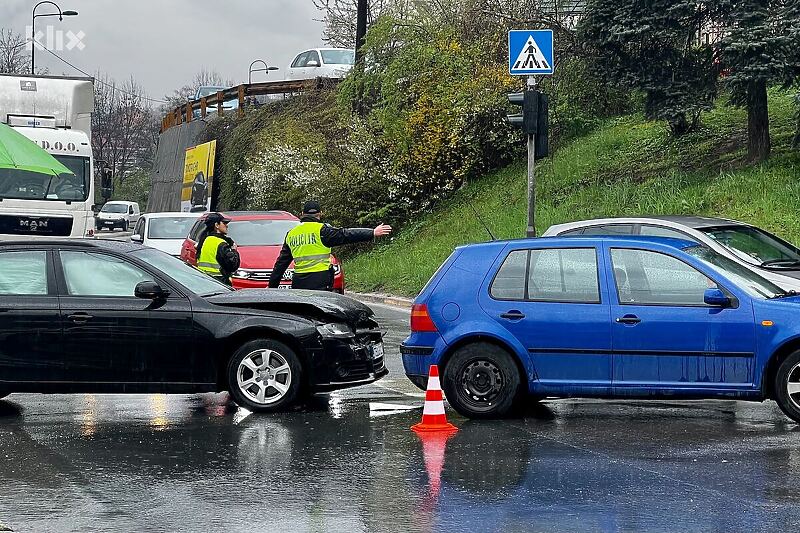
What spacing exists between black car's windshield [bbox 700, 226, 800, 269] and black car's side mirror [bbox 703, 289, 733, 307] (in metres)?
3.88

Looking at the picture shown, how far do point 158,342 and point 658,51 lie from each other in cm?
1544

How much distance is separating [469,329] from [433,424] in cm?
93

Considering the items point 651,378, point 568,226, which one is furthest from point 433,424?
point 568,226

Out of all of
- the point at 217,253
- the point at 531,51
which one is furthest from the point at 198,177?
the point at 217,253

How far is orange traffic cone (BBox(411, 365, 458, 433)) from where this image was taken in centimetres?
945

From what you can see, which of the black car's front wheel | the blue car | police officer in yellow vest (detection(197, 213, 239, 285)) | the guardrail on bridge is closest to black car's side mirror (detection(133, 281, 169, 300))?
the black car's front wheel

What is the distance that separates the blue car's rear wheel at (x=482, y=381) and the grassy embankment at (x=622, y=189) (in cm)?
1054

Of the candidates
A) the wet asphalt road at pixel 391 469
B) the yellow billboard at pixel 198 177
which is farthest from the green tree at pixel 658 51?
the yellow billboard at pixel 198 177

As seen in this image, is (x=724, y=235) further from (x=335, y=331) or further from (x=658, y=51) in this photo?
(x=658, y=51)

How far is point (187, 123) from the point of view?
51438mm

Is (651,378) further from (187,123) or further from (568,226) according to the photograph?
(187,123)

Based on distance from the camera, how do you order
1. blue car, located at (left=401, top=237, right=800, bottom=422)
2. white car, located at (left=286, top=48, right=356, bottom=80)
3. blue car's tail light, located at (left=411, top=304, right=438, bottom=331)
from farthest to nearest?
white car, located at (left=286, top=48, right=356, bottom=80) → blue car's tail light, located at (left=411, top=304, right=438, bottom=331) → blue car, located at (left=401, top=237, right=800, bottom=422)

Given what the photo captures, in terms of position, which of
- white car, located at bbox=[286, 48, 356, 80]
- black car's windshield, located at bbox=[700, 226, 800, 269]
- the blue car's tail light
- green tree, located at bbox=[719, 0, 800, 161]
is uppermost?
white car, located at bbox=[286, 48, 356, 80]

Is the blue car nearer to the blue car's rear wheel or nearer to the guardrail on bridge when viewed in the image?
the blue car's rear wheel
